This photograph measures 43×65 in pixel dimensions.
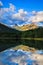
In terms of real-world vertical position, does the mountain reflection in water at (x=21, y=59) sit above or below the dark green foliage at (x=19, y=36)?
below

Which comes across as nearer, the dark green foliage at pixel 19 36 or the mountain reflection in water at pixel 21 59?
the mountain reflection in water at pixel 21 59

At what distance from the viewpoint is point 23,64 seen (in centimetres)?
1499

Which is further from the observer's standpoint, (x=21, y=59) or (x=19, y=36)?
(x=19, y=36)

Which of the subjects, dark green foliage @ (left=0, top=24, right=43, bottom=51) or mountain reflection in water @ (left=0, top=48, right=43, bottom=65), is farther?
dark green foliage @ (left=0, top=24, right=43, bottom=51)

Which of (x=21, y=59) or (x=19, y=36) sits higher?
(x=19, y=36)

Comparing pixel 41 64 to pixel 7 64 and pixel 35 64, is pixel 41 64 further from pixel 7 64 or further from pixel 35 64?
pixel 7 64

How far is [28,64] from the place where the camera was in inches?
588

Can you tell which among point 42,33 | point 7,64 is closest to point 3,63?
point 7,64

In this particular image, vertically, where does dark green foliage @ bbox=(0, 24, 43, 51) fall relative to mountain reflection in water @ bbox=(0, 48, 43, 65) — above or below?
above

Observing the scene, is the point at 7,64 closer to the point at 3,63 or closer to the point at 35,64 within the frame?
the point at 3,63

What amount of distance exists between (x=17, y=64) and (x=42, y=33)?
137426 mm

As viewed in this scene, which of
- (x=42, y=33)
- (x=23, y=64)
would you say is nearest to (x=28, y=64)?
(x=23, y=64)

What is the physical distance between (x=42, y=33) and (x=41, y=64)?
137 m

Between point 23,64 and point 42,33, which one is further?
point 42,33
